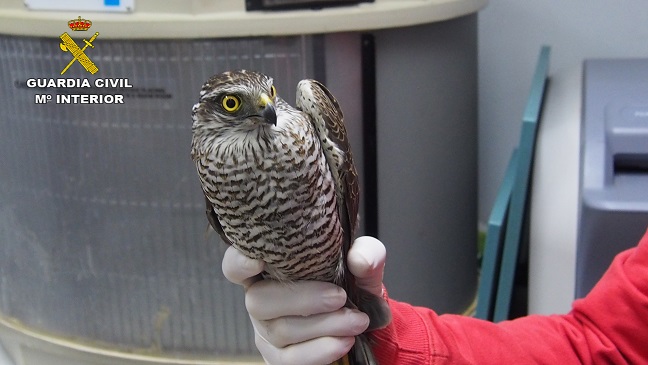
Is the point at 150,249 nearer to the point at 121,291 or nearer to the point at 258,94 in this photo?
the point at 121,291

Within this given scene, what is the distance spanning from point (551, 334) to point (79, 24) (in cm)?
72

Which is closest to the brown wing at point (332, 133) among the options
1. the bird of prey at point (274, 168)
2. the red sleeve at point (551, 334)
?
the bird of prey at point (274, 168)

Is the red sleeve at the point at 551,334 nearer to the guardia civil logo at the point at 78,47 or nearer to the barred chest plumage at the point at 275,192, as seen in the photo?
the barred chest plumage at the point at 275,192

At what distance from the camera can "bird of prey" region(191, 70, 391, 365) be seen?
0.49m

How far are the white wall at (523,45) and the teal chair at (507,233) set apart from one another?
1.00 ft

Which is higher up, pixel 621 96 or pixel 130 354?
pixel 621 96

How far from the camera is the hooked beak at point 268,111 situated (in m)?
0.47

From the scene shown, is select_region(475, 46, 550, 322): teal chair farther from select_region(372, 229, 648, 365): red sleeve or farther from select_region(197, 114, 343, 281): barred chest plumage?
select_region(197, 114, 343, 281): barred chest plumage

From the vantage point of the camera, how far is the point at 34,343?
1.11m

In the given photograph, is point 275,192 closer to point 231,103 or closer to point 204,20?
point 231,103

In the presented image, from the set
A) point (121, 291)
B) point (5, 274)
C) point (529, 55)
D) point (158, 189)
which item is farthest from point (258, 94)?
point (529, 55)

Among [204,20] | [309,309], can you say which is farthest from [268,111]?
[204,20]

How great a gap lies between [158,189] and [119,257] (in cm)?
13

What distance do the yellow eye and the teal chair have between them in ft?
1.94
